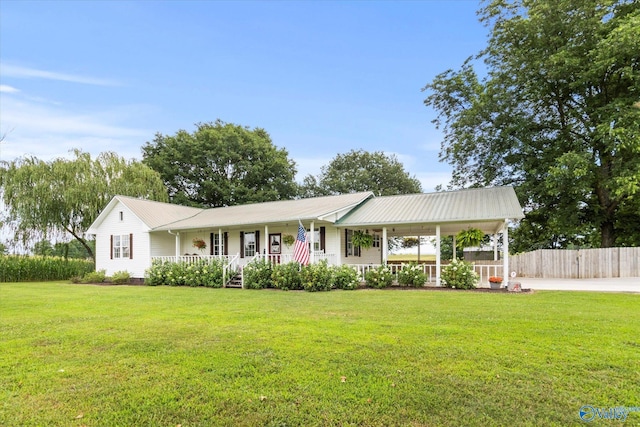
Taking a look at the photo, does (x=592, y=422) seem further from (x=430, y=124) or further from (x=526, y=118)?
(x=430, y=124)

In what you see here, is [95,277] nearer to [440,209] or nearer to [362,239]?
[362,239]

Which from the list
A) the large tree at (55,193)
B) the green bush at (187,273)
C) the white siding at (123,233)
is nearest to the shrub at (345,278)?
the green bush at (187,273)

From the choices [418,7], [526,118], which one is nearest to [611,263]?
[526,118]

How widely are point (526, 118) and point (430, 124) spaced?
20.5ft

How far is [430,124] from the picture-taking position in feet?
81.2

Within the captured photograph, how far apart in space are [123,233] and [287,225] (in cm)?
974

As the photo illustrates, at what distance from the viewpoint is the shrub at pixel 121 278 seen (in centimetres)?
1858

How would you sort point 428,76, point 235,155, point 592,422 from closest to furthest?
point 592,422 → point 428,76 → point 235,155

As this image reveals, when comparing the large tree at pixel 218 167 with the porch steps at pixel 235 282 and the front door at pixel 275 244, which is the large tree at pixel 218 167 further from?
the porch steps at pixel 235 282

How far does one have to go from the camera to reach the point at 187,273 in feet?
54.9

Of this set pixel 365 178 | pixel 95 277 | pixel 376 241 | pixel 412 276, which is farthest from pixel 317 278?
pixel 365 178

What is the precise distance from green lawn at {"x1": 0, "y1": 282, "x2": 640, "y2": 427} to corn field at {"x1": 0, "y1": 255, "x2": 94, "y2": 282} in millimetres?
17255

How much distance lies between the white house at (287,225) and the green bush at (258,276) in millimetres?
930

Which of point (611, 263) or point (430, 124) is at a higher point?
point (430, 124)
